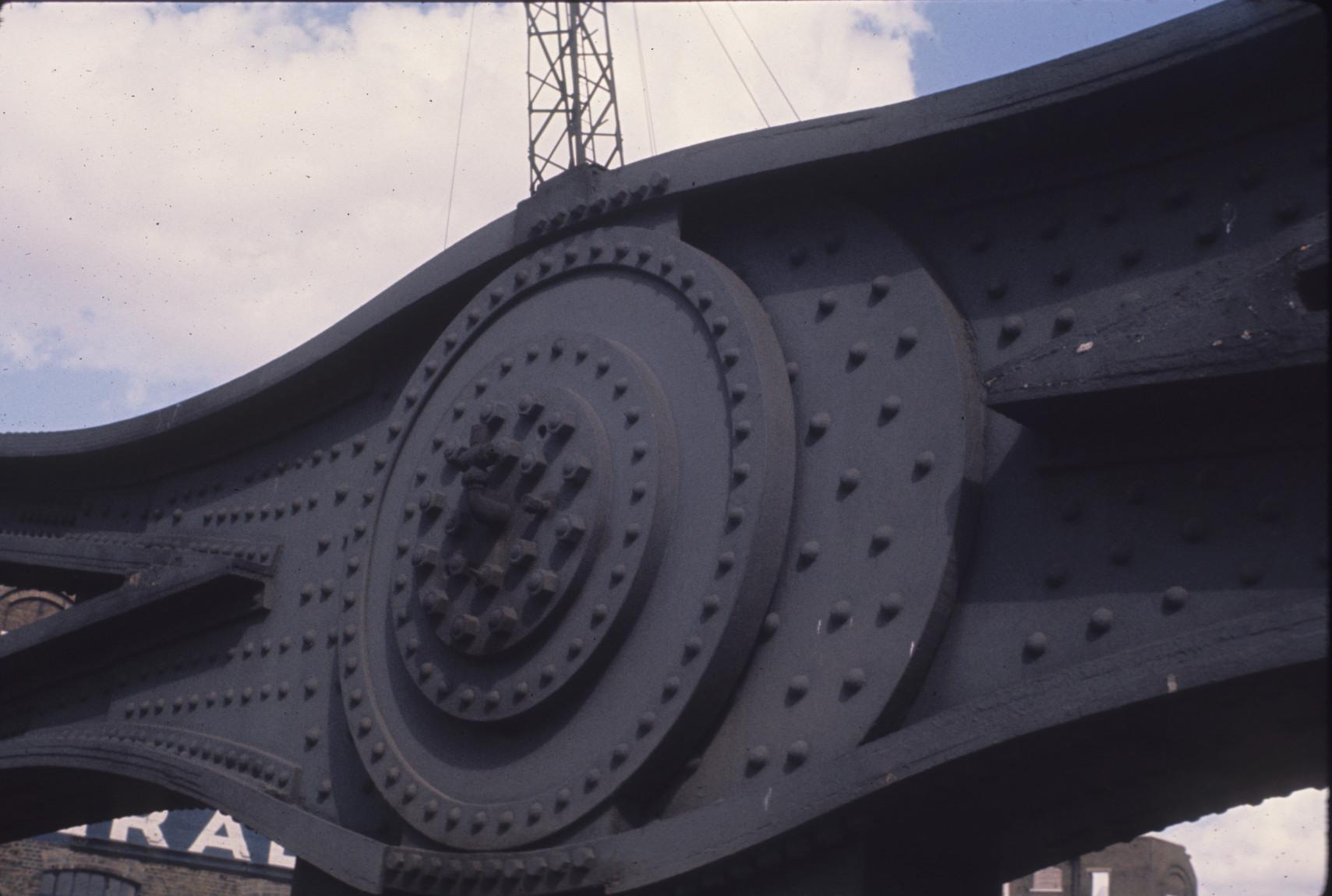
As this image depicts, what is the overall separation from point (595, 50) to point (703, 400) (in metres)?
13.3

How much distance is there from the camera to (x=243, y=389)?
6965 millimetres

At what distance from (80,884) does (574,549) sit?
69.2ft

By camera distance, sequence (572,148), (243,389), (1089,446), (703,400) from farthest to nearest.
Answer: (572,148) < (243,389) < (703,400) < (1089,446)

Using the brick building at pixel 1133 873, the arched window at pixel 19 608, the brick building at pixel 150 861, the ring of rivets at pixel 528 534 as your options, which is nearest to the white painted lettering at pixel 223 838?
the brick building at pixel 150 861

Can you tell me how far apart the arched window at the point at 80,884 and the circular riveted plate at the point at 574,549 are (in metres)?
19.6

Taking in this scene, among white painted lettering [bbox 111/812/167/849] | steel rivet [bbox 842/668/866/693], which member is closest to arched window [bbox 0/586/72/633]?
white painted lettering [bbox 111/812/167/849]

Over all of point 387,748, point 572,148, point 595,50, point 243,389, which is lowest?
point 387,748

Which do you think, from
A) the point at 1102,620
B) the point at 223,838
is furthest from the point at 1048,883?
the point at 1102,620

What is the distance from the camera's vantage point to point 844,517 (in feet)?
14.7

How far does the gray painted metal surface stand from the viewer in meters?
3.61

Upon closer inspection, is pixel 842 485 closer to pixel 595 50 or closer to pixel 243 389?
pixel 243 389

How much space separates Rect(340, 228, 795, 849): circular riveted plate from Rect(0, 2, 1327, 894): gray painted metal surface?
0.02 meters

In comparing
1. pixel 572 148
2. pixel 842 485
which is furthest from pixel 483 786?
pixel 572 148

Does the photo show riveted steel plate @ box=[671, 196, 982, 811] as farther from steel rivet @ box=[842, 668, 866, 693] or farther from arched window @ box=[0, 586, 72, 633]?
arched window @ box=[0, 586, 72, 633]
